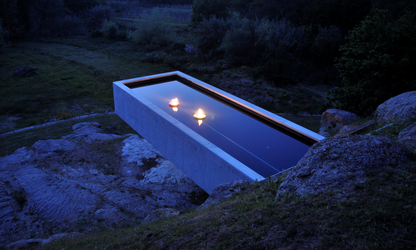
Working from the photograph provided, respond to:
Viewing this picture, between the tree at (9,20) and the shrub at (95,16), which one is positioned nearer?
the tree at (9,20)

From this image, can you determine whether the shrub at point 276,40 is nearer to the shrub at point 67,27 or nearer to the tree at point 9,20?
the tree at point 9,20

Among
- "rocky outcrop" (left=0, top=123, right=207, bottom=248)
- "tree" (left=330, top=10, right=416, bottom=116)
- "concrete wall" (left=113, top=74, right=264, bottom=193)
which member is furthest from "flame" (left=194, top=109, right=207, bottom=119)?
"tree" (left=330, top=10, right=416, bottom=116)

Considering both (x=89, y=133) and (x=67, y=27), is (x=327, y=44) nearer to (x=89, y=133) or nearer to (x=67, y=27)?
(x=89, y=133)

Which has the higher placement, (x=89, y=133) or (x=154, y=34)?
(x=154, y=34)

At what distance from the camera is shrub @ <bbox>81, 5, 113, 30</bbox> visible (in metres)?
29.8

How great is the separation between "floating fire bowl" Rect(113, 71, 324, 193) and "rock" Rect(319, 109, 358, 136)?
204 cm

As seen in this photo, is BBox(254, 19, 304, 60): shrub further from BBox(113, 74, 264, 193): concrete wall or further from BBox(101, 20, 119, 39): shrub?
BBox(101, 20, 119, 39): shrub

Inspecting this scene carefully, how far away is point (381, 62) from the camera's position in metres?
7.88

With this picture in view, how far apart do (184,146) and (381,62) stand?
596 centimetres

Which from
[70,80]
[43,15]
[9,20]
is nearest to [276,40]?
[70,80]

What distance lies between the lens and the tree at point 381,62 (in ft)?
25.9

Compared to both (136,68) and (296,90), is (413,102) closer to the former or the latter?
(296,90)

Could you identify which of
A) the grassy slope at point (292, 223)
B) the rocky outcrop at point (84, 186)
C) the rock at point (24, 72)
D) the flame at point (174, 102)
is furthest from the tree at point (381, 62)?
the rock at point (24, 72)

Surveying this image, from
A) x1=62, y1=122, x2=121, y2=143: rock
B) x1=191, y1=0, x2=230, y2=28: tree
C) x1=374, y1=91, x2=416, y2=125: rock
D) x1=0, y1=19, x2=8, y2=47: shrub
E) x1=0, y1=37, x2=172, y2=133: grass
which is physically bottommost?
x1=0, y1=37, x2=172, y2=133: grass
